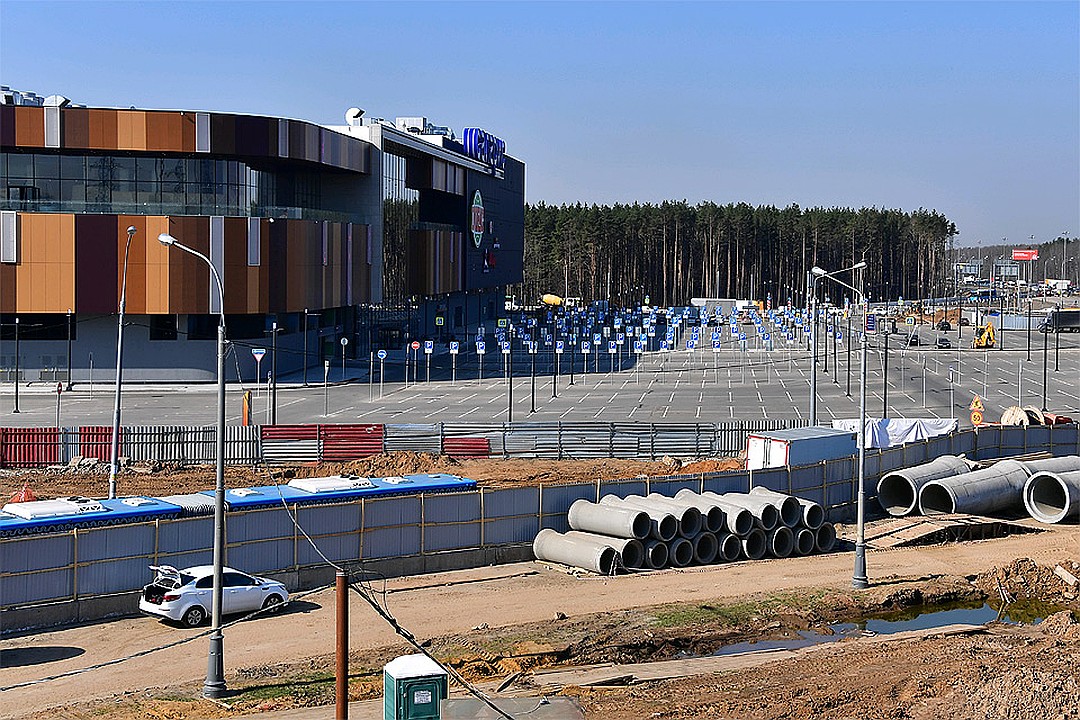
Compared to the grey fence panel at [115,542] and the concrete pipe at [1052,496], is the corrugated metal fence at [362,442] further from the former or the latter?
the grey fence panel at [115,542]

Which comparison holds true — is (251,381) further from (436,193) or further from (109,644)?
(109,644)

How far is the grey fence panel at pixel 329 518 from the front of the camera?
3341cm

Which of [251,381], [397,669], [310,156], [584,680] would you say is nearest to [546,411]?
[251,381]

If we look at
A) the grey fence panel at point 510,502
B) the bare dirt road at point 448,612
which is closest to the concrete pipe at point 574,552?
the bare dirt road at point 448,612

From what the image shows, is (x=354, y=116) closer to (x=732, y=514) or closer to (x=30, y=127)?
(x=30, y=127)

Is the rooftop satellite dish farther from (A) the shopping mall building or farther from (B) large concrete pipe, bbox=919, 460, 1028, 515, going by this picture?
(B) large concrete pipe, bbox=919, 460, 1028, 515

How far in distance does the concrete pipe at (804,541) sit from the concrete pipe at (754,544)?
1.23 m

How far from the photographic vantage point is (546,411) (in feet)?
242

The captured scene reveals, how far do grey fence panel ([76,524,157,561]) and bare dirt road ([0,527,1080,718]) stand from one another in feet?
5.07

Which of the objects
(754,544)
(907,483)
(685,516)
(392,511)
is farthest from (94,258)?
(754,544)

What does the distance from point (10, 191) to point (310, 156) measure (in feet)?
62.7

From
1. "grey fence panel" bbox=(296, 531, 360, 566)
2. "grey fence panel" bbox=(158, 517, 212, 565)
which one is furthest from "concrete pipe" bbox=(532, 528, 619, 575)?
"grey fence panel" bbox=(158, 517, 212, 565)

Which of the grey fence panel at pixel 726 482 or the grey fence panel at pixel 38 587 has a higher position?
the grey fence panel at pixel 726 482

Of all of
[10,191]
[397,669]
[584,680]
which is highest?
[10,191]
